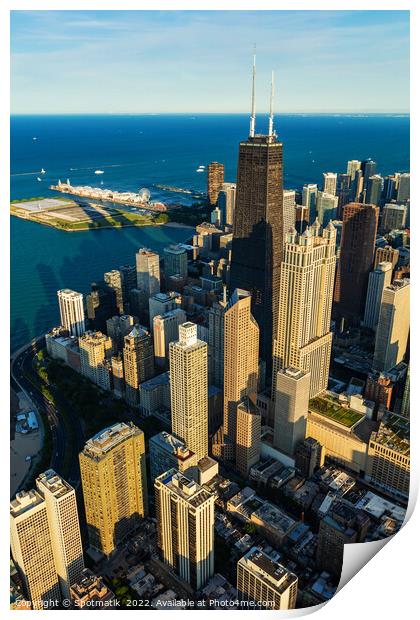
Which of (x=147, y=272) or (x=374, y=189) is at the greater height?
(x=374, y=189)

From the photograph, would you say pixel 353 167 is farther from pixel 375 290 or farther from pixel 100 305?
pixel 100 305

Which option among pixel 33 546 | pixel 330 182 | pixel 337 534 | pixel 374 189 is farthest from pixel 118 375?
pixel 374 189

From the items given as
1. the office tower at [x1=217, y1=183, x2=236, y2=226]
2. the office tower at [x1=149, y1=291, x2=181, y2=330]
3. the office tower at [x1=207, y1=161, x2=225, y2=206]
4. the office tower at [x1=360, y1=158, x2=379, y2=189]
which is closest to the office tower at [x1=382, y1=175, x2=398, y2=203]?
the office tower at [x1=360, y1=158, x2=379, y2=189]

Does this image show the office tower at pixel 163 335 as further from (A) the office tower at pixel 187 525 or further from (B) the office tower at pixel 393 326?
(A) the office tower at pixel 187 525

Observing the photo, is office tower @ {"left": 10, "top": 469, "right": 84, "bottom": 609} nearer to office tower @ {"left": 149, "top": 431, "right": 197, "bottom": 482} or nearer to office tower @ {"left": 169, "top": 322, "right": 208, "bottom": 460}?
office tower @ {"left": 149, "top": 431, "right": 197, "bottom": 482}

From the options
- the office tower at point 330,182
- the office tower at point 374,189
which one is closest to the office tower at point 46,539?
the office tower at point 330,182

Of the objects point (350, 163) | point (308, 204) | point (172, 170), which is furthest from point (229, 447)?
point (172, 170)
